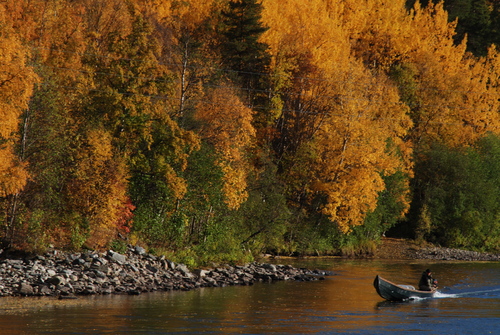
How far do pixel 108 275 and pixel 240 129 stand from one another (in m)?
18.8

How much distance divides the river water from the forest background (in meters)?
7.21

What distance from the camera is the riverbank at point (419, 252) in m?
61.1

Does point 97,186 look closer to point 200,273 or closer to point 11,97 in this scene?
point 200,273

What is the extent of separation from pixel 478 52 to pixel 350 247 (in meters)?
55.6

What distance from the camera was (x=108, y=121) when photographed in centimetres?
3969

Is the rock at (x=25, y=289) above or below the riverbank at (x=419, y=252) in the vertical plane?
below

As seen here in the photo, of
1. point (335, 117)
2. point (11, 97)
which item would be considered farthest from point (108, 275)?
point (335, 117)

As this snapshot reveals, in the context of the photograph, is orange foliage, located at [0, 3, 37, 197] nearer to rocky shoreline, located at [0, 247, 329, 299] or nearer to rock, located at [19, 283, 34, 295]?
rocky shoreline, located at [0, 247, 329, 299]

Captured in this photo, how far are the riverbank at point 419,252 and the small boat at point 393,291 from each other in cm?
2608

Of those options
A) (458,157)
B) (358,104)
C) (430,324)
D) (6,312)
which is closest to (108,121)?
(6,312)

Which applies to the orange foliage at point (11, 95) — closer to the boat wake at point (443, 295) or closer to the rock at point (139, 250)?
the rock at point (139, 250)

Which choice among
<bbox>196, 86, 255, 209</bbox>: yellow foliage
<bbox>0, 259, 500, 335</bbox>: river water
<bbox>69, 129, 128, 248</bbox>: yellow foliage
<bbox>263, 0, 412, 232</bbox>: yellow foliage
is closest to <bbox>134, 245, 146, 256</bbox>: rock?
<bbox>69, 129, 128, 248</bbox>: yellow foliage

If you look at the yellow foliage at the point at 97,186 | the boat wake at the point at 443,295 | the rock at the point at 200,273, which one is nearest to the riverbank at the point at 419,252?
the boat wake at the point at 443,295

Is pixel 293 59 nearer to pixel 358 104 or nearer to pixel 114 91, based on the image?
pixel 358 104
